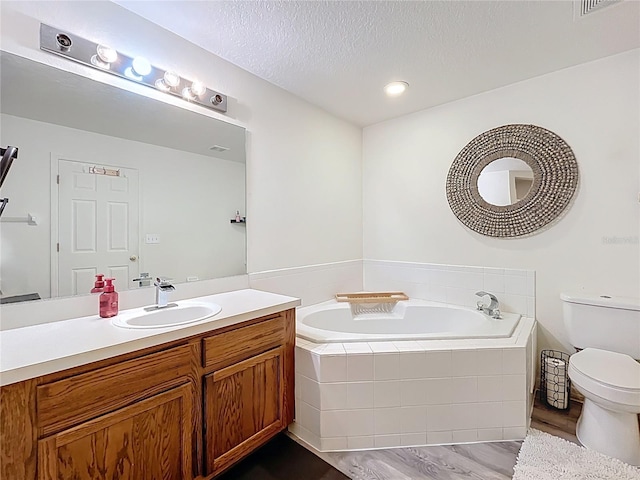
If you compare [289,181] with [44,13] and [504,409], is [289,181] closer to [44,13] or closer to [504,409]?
[44,13]

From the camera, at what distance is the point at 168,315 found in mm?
1634

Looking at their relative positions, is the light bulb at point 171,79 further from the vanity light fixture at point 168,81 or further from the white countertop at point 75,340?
the white countertop at point 75,340

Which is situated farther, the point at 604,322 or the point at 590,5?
the point at 604,322

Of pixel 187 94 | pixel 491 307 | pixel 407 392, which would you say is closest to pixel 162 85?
pixel 187 94

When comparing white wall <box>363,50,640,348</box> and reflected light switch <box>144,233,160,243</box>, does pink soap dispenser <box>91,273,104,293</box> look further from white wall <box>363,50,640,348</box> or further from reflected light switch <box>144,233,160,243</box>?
white wall <box>363,50,640,348</box>

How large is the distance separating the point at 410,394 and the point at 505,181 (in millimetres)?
1760

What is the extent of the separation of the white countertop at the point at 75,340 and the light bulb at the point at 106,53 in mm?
1239

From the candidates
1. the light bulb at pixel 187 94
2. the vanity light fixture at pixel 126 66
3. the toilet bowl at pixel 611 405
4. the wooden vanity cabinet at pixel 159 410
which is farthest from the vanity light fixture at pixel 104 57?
the toilet bowl at pixel 611 405

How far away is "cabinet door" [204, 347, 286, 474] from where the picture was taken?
1.43m

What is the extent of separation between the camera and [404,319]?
2750mm

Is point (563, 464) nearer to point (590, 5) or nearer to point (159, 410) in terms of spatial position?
point (159, 410)

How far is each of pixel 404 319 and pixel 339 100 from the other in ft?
6.45

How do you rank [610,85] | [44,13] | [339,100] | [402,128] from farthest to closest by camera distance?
[402,128]
[339,100]
[610,85]
[44,13]

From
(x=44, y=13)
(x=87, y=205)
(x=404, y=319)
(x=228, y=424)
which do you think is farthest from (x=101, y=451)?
(x=404, y=319)
